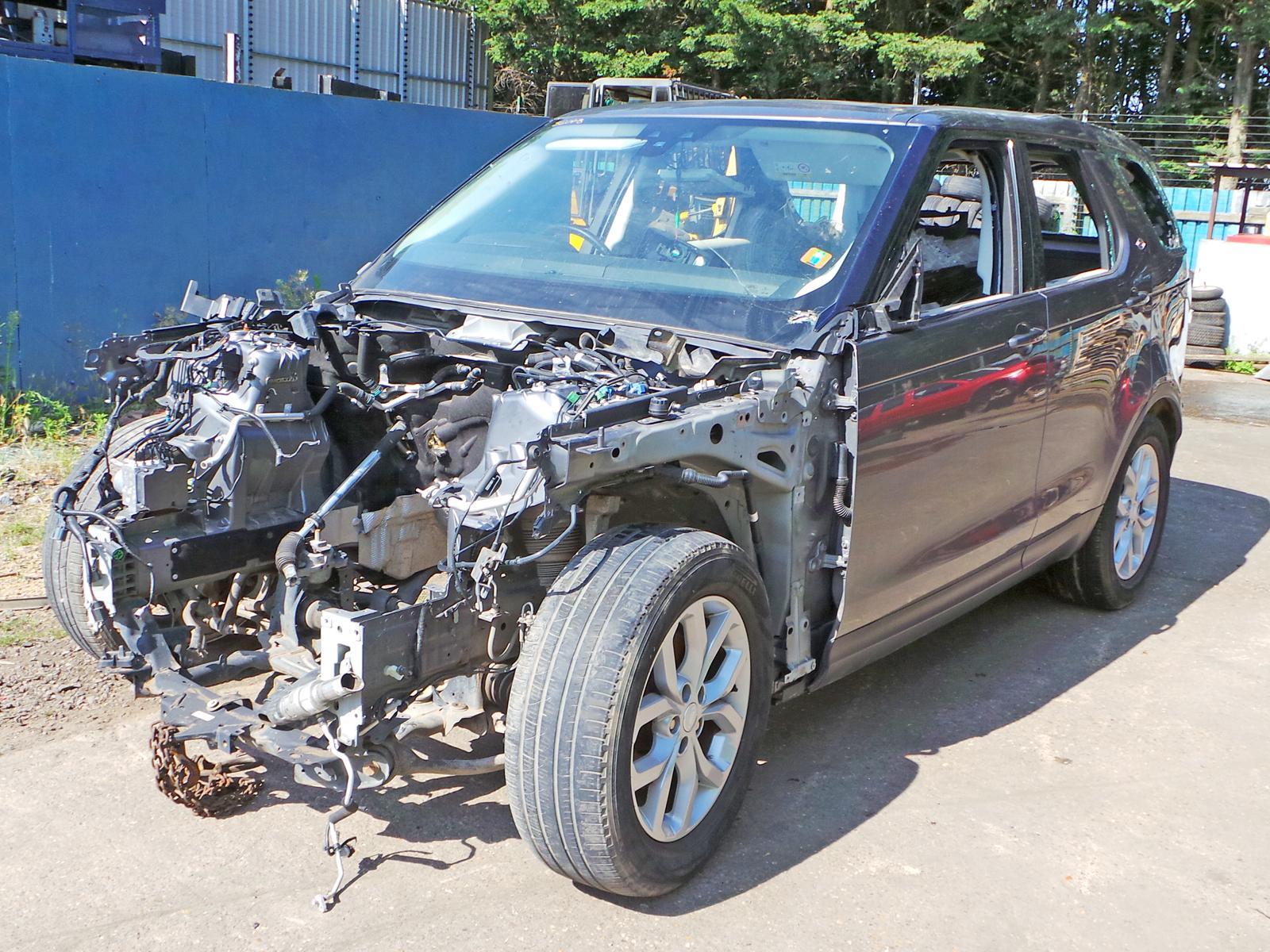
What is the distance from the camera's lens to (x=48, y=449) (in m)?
6.94

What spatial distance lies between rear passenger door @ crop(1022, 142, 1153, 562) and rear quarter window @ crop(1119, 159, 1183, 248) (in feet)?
0.85

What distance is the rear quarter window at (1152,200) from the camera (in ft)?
17.4

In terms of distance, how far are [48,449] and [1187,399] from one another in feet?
30.9

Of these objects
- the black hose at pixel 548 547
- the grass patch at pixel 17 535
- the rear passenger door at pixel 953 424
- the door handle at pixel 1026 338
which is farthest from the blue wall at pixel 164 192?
the door handle at pixel 1026 338

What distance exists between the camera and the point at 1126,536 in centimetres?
544

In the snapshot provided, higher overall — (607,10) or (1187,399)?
(607,10)

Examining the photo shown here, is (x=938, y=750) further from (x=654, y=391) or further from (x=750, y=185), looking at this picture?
(x=750, y=185)

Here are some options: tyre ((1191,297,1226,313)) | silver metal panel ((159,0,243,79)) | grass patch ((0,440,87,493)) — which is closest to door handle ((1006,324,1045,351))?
grass patch ((0,440,87,493))

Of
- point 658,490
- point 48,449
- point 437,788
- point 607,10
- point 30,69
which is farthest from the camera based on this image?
point 607,10

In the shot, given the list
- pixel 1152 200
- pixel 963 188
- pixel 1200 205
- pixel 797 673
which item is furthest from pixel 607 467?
pixel 1200 205

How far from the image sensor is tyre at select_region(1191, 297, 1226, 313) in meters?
13.5

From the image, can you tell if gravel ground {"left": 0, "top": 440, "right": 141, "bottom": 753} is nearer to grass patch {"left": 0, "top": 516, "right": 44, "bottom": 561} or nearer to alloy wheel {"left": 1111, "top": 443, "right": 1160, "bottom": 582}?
grass patch {"left": 0, "top": 516, "right": 44, "bottom": 561}

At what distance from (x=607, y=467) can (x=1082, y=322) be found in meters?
2.46

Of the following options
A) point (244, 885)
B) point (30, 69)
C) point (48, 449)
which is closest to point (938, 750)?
point (244, 885)
